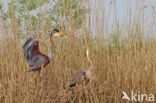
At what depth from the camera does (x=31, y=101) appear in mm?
2721

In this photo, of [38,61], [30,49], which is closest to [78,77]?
[38,61]

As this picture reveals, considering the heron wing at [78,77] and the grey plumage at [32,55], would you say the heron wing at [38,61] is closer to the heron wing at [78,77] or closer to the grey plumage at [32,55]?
the grey plumage at [32,55]

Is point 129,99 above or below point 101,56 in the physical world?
below

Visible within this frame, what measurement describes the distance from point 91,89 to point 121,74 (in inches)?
22.1

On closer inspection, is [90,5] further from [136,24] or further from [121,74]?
[121,74]

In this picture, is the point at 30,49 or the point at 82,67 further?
the point at 82,67

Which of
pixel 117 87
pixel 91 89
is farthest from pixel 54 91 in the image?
pixel 117 87

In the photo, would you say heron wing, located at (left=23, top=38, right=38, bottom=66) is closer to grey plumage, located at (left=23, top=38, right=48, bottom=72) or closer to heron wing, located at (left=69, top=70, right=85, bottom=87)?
grey plumage, located at (left=23, top=38, right=48, bottom=72)

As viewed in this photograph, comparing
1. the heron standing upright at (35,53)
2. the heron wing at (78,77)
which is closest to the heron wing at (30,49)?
the heron standing upright at (35,53)

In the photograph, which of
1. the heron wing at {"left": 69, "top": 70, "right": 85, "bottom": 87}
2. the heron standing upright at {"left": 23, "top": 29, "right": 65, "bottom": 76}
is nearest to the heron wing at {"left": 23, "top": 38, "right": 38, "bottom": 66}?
the heron standing upright at {"left": 23, "top": 29, "right": 65, "bottom": 76}

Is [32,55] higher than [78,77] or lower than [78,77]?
higher

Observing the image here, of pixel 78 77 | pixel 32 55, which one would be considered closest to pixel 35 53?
pixel 32 55

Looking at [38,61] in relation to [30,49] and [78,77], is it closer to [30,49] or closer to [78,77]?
[30,49]

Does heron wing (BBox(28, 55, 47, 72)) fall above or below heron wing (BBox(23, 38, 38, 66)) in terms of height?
below
